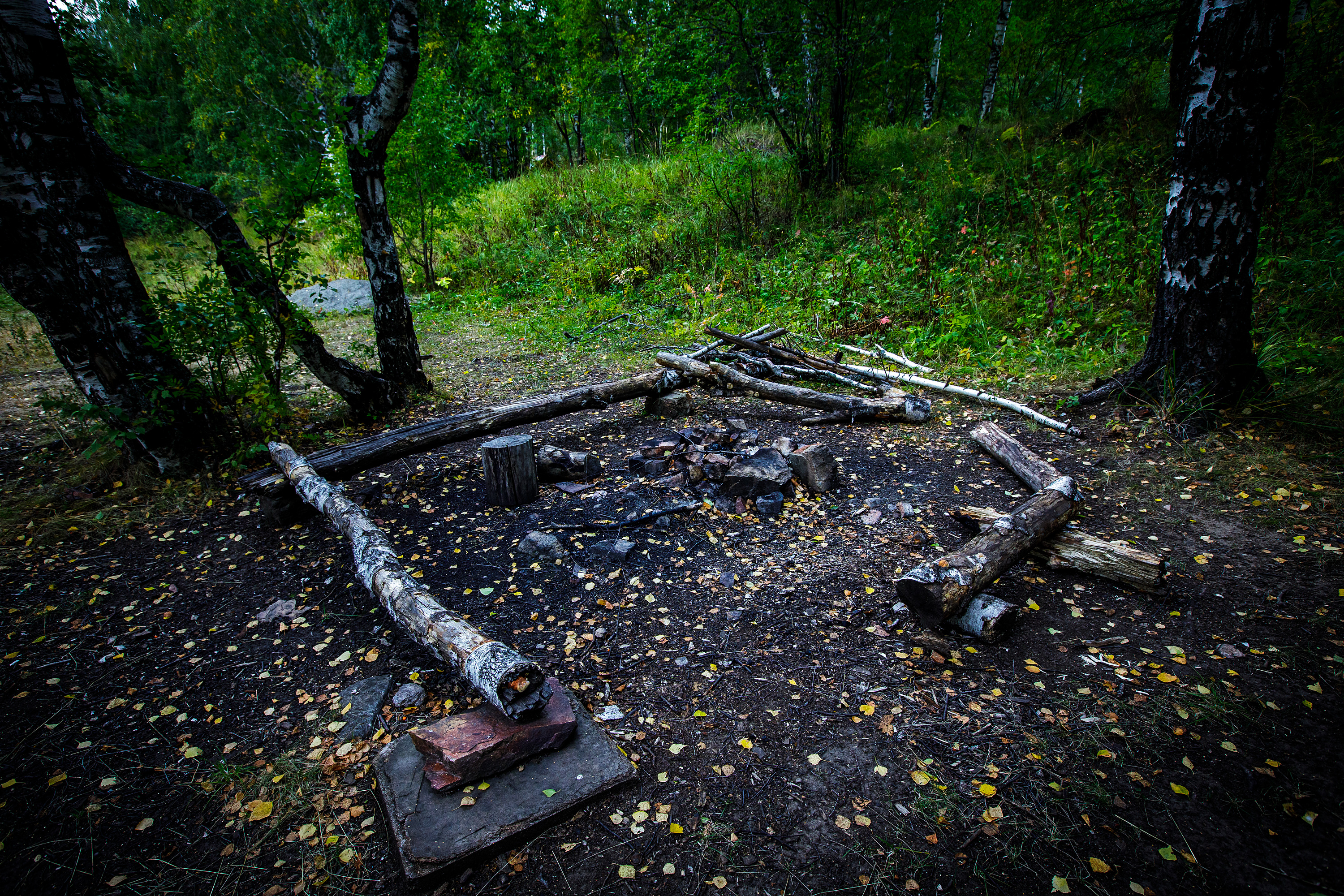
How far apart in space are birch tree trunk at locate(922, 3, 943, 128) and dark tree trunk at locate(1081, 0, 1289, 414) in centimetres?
1095

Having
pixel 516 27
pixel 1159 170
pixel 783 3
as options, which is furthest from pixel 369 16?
pixel 1159 170

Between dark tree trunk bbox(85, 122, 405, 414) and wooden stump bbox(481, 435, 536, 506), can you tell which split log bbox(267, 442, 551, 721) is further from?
dark tree trunk bbox(85, 122, 405, 414)

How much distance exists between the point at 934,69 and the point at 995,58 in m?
1.75

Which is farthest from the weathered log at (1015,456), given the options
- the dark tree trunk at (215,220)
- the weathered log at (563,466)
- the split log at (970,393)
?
the dark tree trunk at (215,220)

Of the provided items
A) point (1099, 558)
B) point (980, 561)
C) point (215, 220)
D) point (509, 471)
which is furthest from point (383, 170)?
point (1099, 558)

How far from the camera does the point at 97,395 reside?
4211 millimetres

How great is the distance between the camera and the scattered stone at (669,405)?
5.90 m

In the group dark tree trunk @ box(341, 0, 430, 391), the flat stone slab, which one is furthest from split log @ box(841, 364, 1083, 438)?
dark tree trunk @ box(341, 0, 430, 391)

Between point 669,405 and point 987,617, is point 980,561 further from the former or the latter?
point 669,405

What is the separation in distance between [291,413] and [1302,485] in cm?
809

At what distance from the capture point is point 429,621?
2.57 m

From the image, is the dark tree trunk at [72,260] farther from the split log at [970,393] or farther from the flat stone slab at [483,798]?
the split log at [970,393]

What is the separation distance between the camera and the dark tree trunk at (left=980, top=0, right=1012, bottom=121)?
12211mm

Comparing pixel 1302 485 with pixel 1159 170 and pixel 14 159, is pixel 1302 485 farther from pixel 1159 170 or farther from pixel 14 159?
pixel 14 159
